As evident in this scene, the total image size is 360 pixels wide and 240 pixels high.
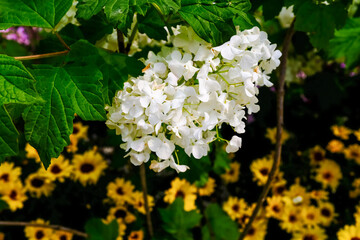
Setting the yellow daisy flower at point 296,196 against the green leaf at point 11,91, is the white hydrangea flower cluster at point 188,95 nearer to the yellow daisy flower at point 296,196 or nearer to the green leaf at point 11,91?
the green leaf at point 11,91

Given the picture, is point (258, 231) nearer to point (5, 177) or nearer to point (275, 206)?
point (275, 206)

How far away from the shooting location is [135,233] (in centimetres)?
189

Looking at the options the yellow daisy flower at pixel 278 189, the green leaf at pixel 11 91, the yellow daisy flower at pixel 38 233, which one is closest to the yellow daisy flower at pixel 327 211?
the yellow daisy flower at pixel 278 189

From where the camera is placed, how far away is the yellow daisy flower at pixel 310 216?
1.91m

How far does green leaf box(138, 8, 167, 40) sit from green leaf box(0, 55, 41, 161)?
0.33 m

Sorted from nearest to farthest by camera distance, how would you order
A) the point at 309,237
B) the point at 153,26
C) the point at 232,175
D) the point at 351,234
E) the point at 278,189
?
1. the point at 153,26
2. the point at 351,234
3. the point at 309,237
4. the point at 278,189
5. the point at 232,175

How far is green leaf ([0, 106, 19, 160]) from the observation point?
0.62 m

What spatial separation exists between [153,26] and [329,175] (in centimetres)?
168

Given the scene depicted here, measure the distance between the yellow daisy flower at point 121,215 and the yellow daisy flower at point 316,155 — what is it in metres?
1.19

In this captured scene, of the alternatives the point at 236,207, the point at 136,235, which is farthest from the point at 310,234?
the point at 136,235

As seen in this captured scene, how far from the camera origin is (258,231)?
77.1 inches

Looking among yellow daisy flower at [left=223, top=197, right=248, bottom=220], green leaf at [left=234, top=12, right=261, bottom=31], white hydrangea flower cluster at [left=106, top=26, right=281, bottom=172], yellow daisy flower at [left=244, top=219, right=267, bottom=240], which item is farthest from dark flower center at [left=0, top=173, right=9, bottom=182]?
green leaf at [left=234, top=12, right=261, bottom=31]

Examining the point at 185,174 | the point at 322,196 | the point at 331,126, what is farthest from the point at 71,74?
the point at 331,126

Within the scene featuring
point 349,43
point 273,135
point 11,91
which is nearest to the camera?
point 11,91
